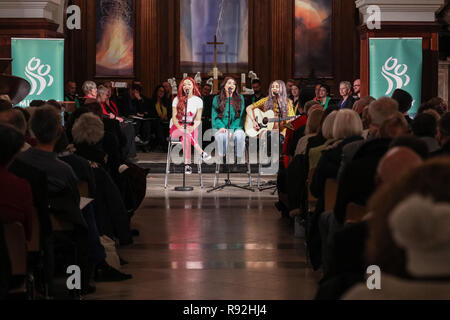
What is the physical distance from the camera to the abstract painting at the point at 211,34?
2008cm

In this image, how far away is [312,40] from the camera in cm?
1980

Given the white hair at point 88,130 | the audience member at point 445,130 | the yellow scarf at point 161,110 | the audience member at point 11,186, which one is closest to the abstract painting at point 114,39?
the yellow scarf at point 161,110

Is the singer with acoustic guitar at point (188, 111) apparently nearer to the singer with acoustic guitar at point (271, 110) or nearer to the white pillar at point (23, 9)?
the singer with acoustic guitar at point (271, 110)

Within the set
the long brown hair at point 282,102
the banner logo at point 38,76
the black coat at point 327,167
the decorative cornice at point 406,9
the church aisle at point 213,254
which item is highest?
the decorative cornice at point 406,9

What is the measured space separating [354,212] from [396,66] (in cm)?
696

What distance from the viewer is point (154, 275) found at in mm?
6359

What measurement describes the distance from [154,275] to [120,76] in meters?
13.6

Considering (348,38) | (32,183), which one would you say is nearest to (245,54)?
(348,38)

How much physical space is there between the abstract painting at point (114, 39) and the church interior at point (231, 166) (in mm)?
32

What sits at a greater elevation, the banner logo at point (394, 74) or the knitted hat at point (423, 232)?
→ the banner logo at point (394, 74)

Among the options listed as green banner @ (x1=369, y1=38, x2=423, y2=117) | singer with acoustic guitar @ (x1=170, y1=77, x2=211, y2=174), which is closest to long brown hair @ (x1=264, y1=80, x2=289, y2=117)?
singer with acoustic guitar @ (x1=170, y1=77, x2=211, y2=174)

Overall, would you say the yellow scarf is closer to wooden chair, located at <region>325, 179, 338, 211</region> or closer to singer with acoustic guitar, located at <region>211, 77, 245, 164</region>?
singer with acoustic guitar, located at <region>211, 77, 245, 164</region>

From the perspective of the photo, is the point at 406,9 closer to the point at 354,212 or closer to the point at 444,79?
the point at 444,79

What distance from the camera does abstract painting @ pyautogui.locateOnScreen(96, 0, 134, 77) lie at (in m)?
19.5
